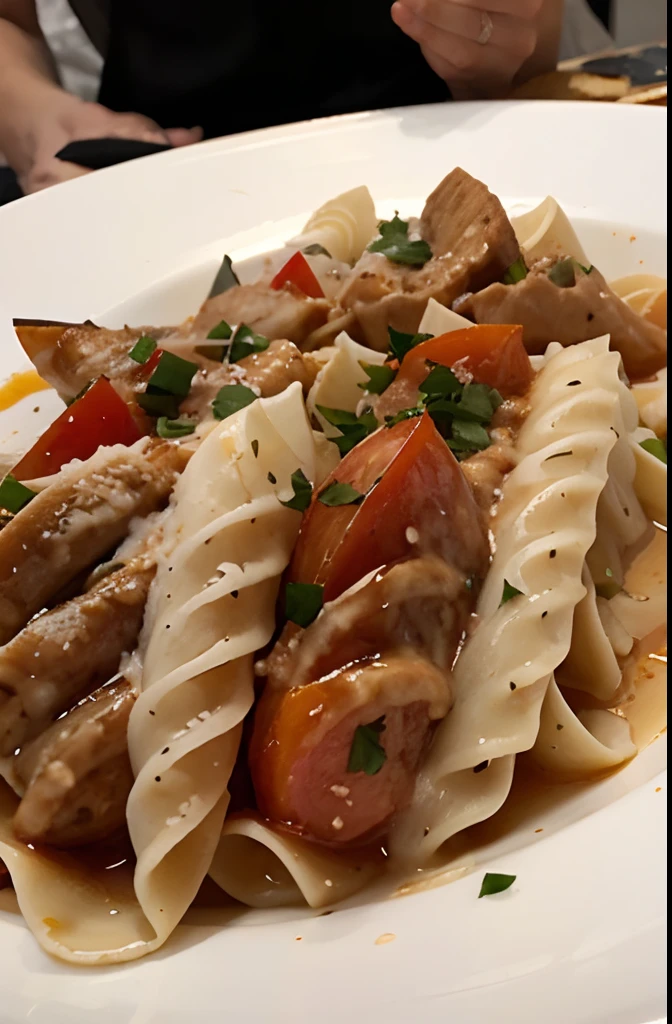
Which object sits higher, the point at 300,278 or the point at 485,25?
the point at 485,25

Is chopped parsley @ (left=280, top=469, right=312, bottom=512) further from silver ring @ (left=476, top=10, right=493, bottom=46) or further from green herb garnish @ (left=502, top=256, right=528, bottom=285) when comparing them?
silver ring @ (left=476, top=10, right=493, bottom=46)

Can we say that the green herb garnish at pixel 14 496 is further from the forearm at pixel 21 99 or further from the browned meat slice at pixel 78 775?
the forearm at pixel 21 99

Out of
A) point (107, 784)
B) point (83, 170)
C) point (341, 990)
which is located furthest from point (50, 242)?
point (341, 990)

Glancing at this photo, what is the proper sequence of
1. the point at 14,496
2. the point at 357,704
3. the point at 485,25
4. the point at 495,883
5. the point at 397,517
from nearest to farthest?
the point at 495,883 → the point at 357,704 → the point at 397,517 → the point at 14,496 → the point at 485,25

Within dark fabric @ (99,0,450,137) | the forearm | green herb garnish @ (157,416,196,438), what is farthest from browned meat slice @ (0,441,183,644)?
the forearm

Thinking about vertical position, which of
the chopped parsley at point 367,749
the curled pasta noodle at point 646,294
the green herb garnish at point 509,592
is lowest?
the chopped parsley at point 367,749

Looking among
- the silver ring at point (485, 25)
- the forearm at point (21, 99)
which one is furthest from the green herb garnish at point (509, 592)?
the forearm at point (21, 99)

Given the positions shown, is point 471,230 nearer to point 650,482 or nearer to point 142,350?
point 650,482

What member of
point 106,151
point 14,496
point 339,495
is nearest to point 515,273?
point 339,495
